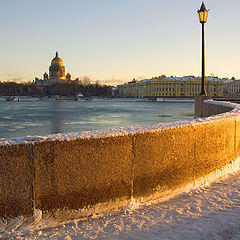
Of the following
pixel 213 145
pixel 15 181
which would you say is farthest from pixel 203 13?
pixel 15 181

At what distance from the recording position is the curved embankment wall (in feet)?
9.32

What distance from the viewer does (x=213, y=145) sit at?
4438 mm

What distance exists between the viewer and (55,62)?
14862 centimetres

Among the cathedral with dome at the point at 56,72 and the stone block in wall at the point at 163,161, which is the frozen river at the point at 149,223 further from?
the cathedral with dome at the point at 56,72

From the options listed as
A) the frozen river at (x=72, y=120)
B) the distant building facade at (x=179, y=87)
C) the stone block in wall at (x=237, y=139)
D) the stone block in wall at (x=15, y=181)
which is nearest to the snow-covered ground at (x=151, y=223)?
the stone block in wall at (x=15, y=181)

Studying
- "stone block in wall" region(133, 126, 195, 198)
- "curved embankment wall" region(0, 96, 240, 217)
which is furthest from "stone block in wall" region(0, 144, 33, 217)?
"stone block in wall" region(133, 126, 195, 198)

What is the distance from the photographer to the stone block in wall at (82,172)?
2943mm

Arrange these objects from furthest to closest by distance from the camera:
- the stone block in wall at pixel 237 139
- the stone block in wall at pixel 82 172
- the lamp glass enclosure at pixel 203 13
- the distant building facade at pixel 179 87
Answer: the distant building facade at pixel 179 87, the lamp glass enclosure at pixel 203 13, the stone block in wall at pixel 237 139, the stone block in wall at pixel 82 172

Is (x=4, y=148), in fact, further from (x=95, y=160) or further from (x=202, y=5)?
(x=202, y=5)

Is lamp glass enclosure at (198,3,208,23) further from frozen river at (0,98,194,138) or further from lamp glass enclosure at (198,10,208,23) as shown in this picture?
frozen river at (0,98,194,138)

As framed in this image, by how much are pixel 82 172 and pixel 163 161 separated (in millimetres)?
1082

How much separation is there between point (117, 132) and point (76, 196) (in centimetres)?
79

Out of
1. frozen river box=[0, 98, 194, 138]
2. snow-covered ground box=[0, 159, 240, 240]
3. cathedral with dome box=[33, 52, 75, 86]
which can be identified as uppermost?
cathedral with dome box=[33, 52, 75, 86]

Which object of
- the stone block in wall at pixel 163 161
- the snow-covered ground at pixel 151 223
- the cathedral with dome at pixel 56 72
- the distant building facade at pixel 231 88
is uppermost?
the cathedral with dome at pixel 56 72
